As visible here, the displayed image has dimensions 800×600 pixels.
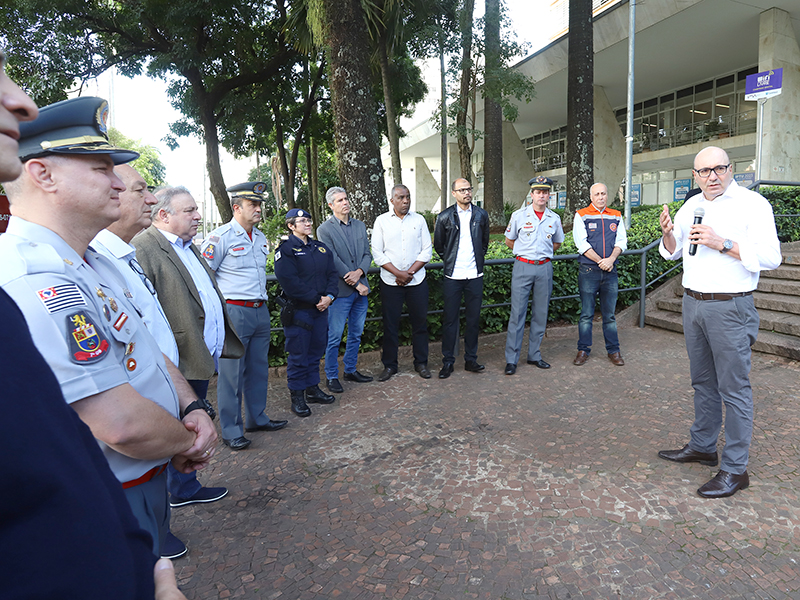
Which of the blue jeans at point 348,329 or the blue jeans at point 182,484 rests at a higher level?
the blue jeans at point 348,329

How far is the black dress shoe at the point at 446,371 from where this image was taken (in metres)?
5.81

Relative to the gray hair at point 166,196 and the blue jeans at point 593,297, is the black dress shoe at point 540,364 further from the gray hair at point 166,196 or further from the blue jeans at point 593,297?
the gray hair at point 166,196

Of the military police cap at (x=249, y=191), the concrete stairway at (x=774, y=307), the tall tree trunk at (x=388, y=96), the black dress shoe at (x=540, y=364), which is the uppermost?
the tall tree trunk at (x=388, y=96)

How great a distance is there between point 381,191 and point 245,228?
11.6 feet

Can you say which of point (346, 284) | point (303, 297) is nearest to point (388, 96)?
point (346, 284)

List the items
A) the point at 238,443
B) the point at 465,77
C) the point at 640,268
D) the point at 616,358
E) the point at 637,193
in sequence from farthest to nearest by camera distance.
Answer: the point at 637,193 < the point at 465,77 < the point at 640,268 < the point at 616,358 < the point at 238,443

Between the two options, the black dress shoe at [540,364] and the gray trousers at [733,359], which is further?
the black dress shoe at [540,364]

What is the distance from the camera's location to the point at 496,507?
3160mm

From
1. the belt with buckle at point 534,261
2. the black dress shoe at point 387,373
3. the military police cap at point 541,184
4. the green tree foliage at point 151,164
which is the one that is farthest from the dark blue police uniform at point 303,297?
the green tree foliage at point 151,164

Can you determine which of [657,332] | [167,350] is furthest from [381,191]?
[167,350]

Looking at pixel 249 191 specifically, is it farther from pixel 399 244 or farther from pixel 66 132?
pixel 66 132

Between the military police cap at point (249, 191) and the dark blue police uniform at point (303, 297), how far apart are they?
0.59 meters

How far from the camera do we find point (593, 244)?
622 cm

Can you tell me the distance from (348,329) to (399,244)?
3.61 feet
